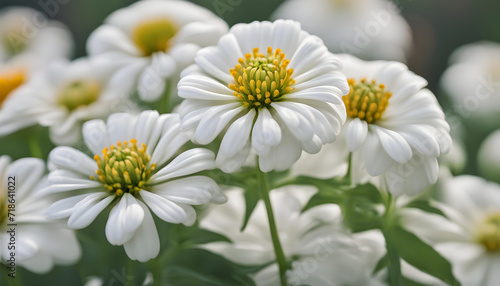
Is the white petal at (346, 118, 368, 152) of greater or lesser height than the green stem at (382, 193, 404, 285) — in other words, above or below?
above

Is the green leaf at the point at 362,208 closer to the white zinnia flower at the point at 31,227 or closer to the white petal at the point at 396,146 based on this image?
the white petal at the point at 396,146

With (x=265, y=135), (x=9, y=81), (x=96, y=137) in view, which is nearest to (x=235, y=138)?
(x=265, y=135)

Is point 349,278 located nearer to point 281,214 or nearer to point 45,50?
point 281,214

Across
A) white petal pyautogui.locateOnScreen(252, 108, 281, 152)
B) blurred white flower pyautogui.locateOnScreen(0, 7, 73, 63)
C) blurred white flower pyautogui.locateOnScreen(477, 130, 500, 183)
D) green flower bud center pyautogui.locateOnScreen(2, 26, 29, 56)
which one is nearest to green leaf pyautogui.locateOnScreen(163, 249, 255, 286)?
white petal pyautogui.locateOnScreen(252, 108, 281, 152)

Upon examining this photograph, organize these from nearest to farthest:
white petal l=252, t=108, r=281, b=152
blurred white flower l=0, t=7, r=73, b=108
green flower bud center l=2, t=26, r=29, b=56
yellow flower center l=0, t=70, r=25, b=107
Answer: white petal l=252, t=108, r=281, b=152 < yellow flower center l=0, t=70, r=25, b=107 < blurred white flower l=0, t=7, r=73, b=108 < green flower bud center l=2, t=26, r=29, b=56

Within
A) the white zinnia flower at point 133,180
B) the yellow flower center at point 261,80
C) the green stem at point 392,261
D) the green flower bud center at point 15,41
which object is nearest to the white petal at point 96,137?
the white zinnia flower at point 133,180

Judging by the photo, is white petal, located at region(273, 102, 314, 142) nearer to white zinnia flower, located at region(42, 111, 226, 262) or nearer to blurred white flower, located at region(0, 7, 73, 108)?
white zinnia flower, located at region(42, 111, 226, 262)
